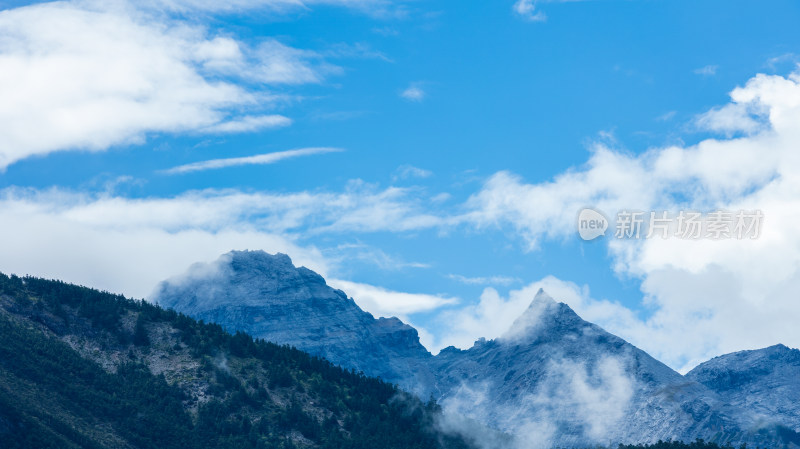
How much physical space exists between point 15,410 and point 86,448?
15.2 metres

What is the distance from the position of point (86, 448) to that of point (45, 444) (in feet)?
37.6

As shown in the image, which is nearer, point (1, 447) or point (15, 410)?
point (1, 447)

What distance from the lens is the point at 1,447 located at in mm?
182375

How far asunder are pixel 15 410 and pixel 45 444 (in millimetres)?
10994

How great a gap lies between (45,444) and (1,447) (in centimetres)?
903

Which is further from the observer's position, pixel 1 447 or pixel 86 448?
pixel 86 448

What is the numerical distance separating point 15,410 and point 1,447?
551 inches

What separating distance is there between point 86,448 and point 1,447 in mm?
20312

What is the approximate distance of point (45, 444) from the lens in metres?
190

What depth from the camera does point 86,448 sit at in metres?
200
